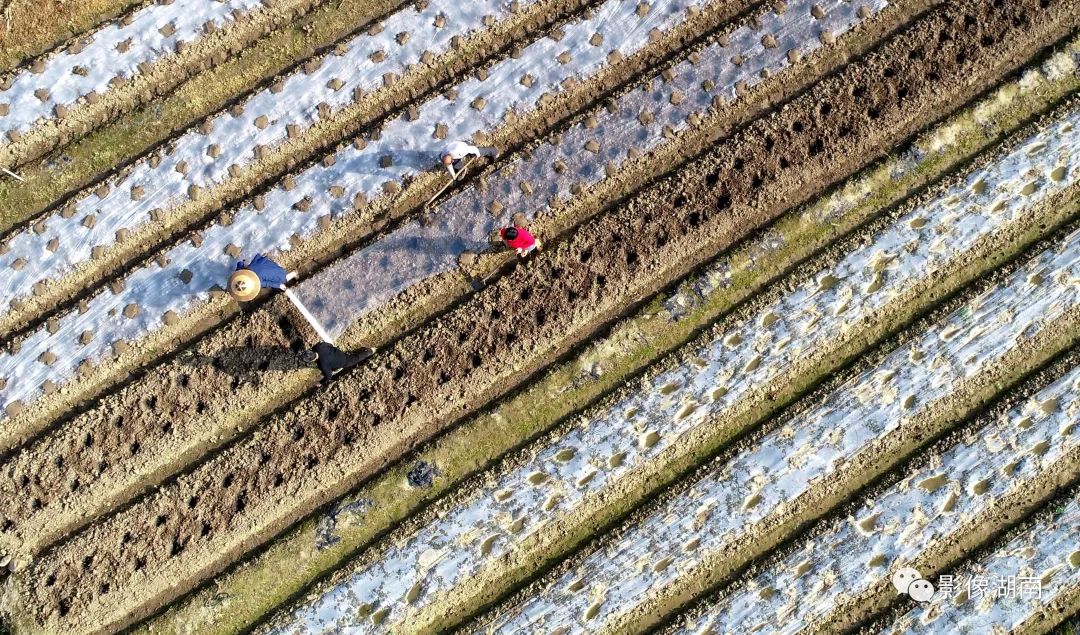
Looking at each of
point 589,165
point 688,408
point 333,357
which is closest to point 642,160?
point 589,165

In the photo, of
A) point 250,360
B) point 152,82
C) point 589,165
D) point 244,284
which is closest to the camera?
point 244,284

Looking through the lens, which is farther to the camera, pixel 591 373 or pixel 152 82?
pixel 152 82

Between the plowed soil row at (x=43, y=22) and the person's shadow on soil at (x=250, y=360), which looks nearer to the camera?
the person's shadow on soil at (x=250, y=360)

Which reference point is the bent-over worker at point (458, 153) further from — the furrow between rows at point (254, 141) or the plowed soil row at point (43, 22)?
the plowed soil row at point (43, 22)

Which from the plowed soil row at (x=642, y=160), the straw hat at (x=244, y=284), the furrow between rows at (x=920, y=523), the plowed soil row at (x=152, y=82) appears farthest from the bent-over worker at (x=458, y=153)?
the furrow between rows at (x=920, y=523)

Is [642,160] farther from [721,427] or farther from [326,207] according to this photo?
[326,207]

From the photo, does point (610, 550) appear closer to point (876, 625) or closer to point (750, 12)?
point (876, 625)

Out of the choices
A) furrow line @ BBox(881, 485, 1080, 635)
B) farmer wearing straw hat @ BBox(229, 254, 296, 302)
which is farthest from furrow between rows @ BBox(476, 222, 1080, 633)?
farmer wearing straw hat @ BBox(229, 254, 296, 302)
